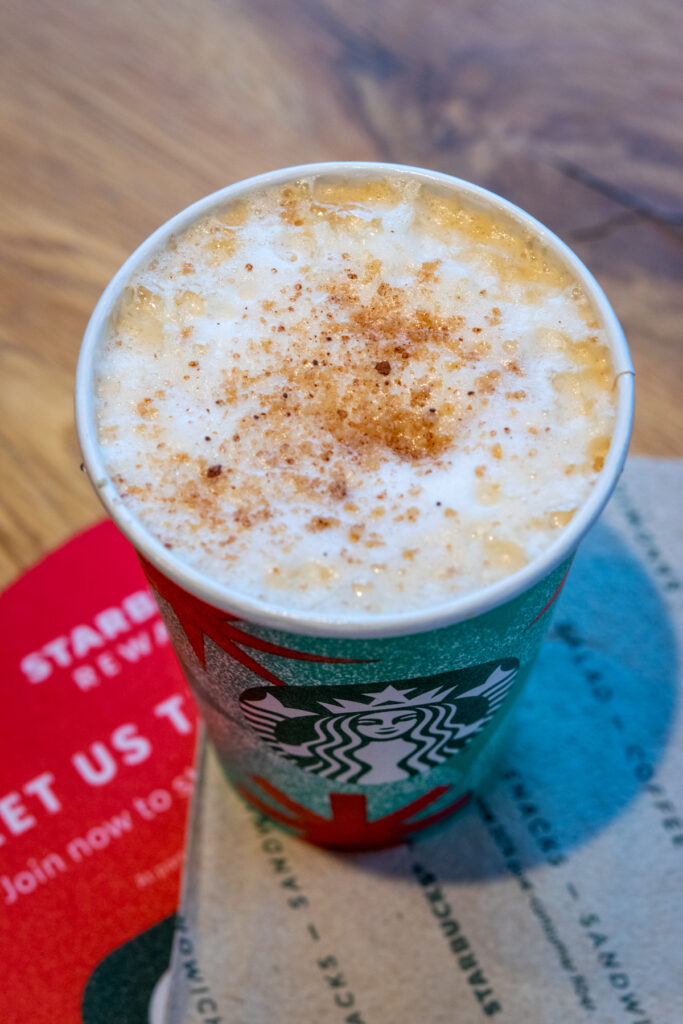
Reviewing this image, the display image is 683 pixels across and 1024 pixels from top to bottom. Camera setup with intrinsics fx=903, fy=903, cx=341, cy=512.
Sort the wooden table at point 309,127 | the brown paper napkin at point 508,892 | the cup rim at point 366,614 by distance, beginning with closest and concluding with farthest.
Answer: the cup rim at point 366,614 → the brown paper napkin at point 508,892 → the wooden table at point 309,127

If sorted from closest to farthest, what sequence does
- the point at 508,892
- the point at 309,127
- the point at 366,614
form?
the point at 366,614, the point at 508,892, the point at 309,127

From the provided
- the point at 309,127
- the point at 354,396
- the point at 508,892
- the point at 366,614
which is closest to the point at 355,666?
the point at 366,614

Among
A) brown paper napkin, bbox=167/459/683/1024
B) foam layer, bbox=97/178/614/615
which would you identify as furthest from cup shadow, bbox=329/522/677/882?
foam layer, bbox=97/178/614/615

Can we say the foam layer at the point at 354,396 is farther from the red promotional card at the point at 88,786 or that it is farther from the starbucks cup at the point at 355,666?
the red promotional card at the point at 88,786

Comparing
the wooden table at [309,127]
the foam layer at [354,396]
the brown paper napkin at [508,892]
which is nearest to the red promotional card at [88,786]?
the brown paper napkin at [508,892]


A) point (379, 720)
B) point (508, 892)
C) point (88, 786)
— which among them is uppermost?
point (379, 720)

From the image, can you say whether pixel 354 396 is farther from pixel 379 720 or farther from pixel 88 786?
pixel 88 786
